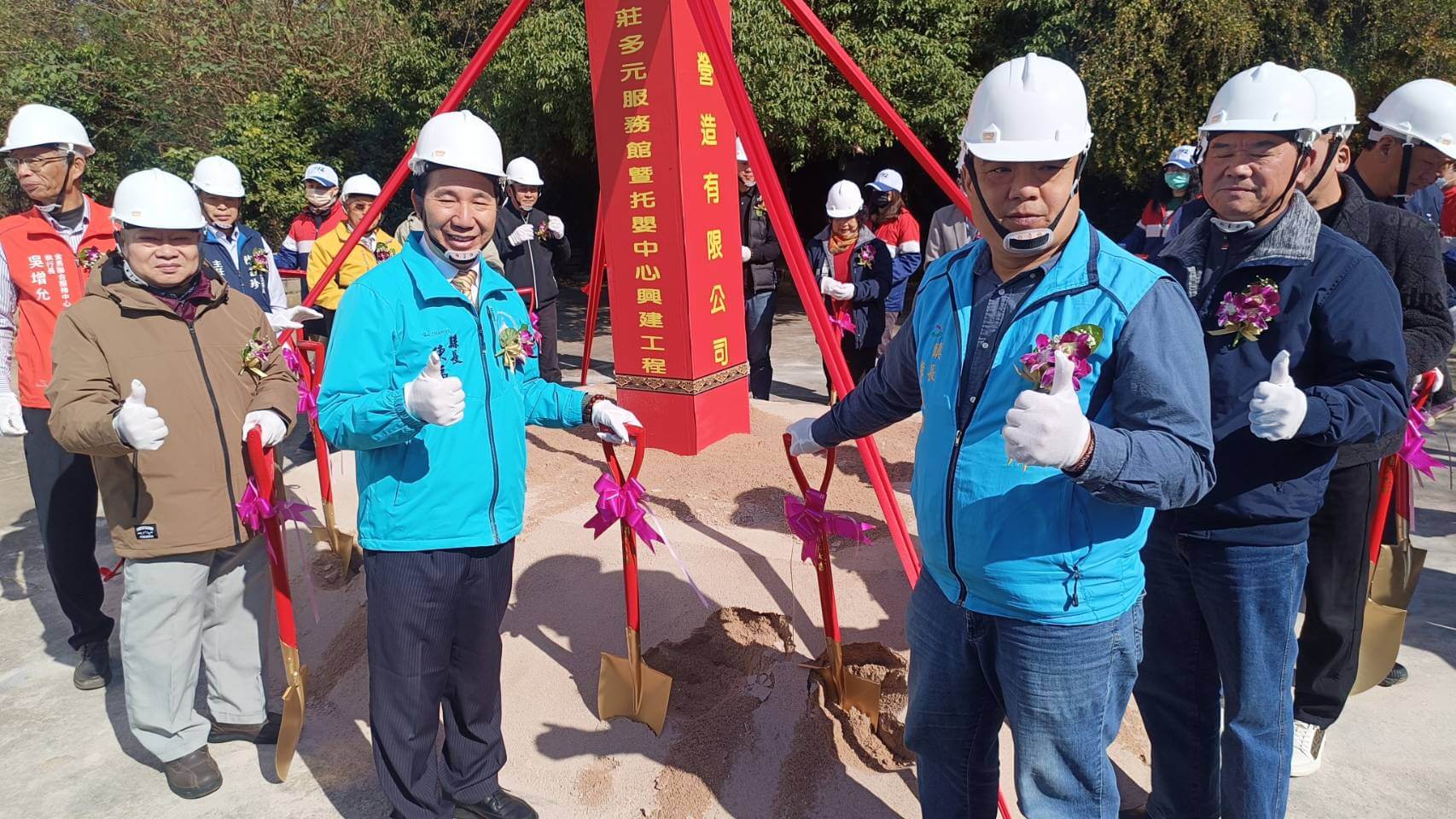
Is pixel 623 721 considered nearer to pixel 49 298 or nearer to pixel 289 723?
pixel 289 723

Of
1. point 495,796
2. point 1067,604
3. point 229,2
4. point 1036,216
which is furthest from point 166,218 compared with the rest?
point 229,2

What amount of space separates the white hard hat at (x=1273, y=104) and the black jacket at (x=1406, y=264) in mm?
503

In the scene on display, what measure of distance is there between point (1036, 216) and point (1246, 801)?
1.43 m

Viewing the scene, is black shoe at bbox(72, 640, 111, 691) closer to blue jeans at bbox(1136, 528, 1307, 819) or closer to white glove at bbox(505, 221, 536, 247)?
blue jeans at bbox(1136, 528, 1307, 819)

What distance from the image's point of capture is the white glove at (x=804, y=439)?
2215mm

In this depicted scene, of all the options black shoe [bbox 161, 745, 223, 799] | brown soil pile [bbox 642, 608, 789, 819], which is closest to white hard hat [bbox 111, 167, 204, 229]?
black shoe [bbox 161, 745, 223, 799]

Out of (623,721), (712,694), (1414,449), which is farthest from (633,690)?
(1414,449)

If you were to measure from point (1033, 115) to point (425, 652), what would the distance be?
1.85m

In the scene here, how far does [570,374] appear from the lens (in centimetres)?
888

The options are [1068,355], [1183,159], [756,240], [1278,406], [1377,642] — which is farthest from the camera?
[756,240]

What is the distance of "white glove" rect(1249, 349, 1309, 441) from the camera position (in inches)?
68.3

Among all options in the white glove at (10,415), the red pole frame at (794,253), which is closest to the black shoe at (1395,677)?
the red pole frame at (794,253)

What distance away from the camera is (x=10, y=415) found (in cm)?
319

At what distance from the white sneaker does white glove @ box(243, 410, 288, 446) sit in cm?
314
